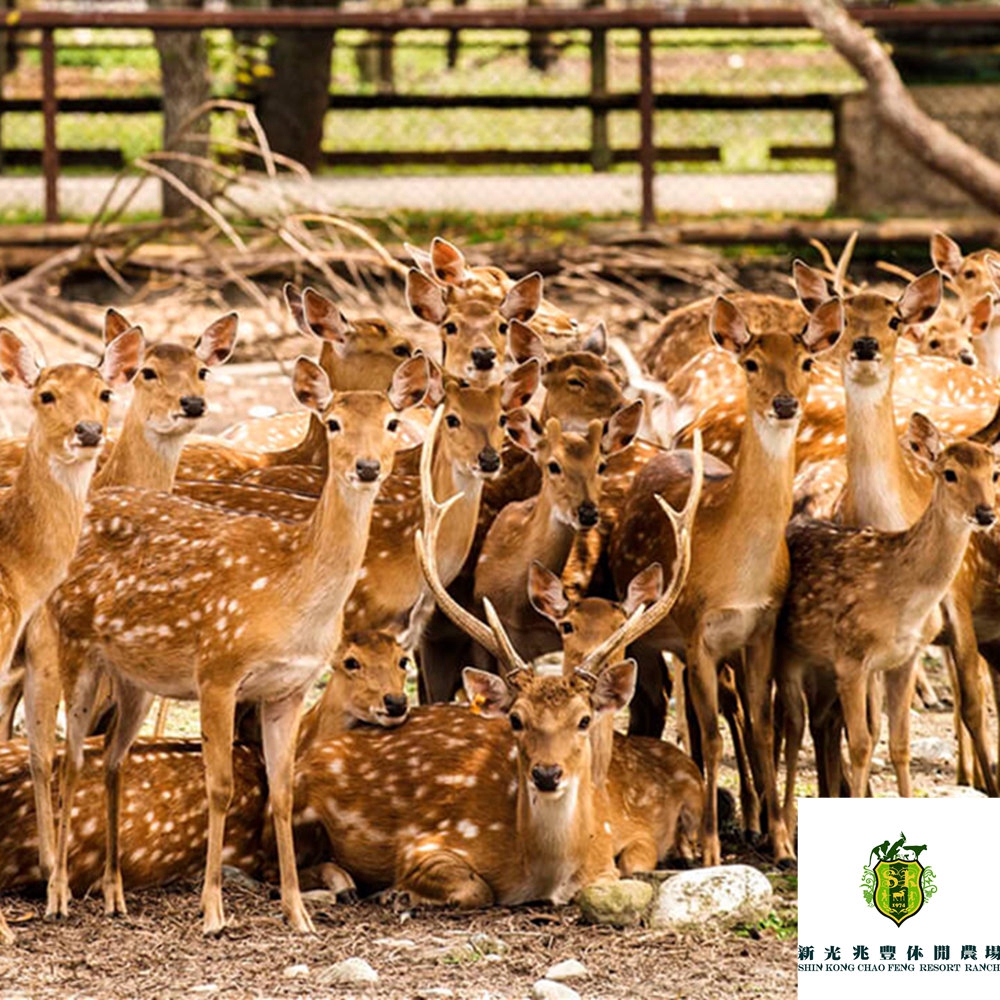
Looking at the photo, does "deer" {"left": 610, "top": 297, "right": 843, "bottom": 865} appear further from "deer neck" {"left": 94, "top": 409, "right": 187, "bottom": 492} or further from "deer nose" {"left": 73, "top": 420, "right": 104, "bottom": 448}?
"deer nose" {"left": 73, "top": 420, "right": 104, "bottom": 448}

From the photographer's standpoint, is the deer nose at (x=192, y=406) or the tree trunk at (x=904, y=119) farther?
the tree trunk at (x=904, y=119)

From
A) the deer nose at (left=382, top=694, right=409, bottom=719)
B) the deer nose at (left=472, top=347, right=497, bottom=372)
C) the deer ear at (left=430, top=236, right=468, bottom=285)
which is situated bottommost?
the deer nose at (left=382, top=694, right=409, bottom=719)

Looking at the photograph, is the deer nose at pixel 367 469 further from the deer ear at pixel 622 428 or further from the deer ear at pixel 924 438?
the deer ear at pixel 924 438

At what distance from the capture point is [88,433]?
21.2ft

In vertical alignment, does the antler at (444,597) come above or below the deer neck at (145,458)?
below

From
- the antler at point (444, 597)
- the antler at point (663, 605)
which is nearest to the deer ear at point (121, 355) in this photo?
the antler at point (444, 597)

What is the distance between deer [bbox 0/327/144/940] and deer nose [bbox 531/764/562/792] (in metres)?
1.38

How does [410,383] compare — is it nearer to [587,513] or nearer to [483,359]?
[587,513]

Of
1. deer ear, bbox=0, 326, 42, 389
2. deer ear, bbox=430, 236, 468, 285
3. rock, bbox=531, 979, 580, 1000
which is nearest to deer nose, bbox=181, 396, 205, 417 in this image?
deer ear, bbox=0, 326, 42, 389

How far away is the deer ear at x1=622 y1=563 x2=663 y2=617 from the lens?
691cm

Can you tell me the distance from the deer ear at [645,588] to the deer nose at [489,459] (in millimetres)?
653

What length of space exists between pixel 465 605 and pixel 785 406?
4.40 feet

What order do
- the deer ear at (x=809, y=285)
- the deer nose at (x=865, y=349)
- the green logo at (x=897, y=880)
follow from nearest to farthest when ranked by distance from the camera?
the green logo at (x=897, y=880)
the deer nose at (x=865, y=349)
the deer ear at (x=809, y=285)

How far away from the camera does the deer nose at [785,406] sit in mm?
7070
